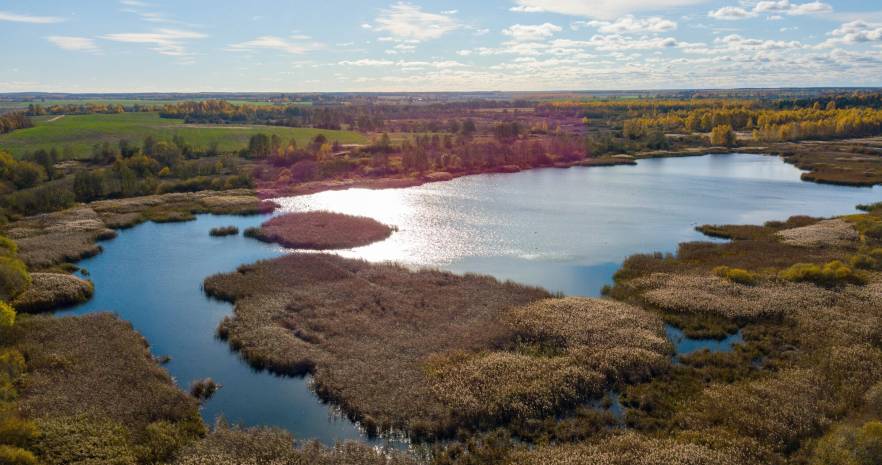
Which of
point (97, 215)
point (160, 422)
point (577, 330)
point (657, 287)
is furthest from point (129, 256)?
point (657, 287)

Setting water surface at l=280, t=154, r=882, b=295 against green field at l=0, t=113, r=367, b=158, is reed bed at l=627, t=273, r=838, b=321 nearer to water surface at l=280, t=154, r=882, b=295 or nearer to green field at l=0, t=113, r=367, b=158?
water surface at l=280, t=154, r=882, b=295

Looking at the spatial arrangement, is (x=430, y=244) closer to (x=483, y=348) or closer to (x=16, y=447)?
(x=483, y=348)

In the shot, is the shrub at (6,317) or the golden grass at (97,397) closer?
the golden grass at (97,397)

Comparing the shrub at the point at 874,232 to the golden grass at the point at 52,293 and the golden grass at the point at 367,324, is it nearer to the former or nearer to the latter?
the golden grass at the point at 367,324

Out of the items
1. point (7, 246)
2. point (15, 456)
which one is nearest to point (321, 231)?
point (7, 246)

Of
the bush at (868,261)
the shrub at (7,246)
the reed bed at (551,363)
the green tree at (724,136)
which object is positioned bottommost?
the reed bed at (551,363)

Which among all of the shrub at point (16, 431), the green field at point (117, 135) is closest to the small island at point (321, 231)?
the shrub at point (16, 431)
